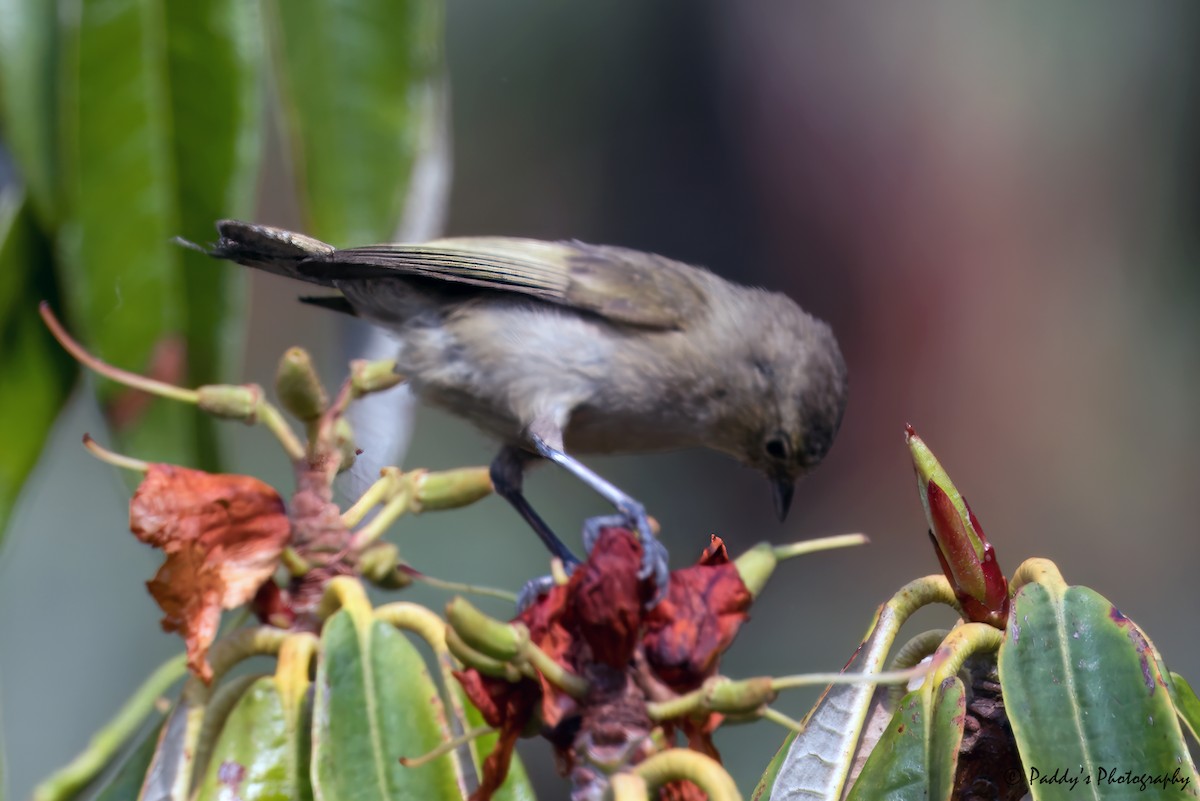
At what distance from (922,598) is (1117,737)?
21cm

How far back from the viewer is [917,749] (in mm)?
1146

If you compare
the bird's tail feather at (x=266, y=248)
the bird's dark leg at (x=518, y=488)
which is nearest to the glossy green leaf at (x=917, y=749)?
the bird's dark leg at (x=518, y=488)

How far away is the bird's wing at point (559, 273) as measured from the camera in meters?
2.16

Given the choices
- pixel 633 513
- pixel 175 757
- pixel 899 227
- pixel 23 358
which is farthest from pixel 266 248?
pixel 899 227

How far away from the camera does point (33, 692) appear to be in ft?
11.9

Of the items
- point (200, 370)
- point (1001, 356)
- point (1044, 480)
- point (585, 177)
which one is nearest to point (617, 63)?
point (585, 177)

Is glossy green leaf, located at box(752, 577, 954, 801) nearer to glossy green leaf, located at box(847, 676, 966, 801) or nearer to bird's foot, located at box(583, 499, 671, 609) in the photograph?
glossy green leaf, located at box(847, 676, 966, 801)

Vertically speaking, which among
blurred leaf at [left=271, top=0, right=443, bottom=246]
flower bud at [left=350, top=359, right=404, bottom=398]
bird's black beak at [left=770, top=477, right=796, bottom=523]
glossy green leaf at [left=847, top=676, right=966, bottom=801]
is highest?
blurred leaf at [left=271, top=0, right=443, bottom=246]

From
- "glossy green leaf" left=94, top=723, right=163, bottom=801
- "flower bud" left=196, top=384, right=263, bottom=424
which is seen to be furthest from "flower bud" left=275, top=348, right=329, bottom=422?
"glossy green leaf" left=94, top=723, right=163, bottom=801

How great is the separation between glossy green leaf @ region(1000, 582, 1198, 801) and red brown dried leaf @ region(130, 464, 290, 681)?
763 mm

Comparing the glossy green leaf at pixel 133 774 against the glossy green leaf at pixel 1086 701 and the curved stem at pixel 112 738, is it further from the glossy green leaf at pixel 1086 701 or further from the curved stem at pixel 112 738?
the glossy green leaf at pixel 1086 701

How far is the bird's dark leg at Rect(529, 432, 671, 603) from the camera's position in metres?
1.13

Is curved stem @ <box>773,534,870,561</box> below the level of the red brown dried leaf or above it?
below

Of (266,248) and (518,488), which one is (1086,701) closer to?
(518,488)
